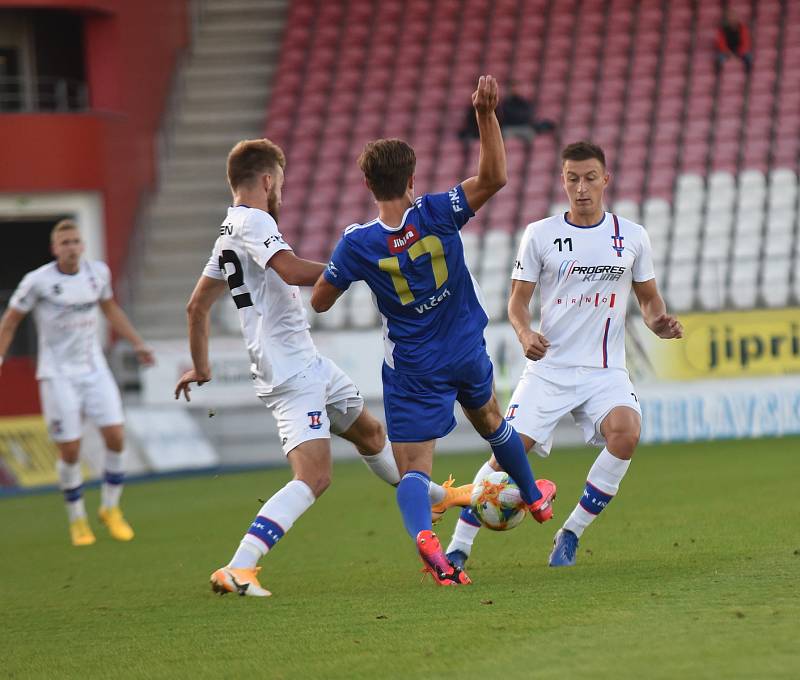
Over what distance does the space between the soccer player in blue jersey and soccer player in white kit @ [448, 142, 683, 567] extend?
26.2 inches

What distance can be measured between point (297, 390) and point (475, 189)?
134cm

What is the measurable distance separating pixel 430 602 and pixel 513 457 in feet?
3.64

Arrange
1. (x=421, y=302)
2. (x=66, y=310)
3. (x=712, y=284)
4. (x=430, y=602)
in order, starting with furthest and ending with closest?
(x=712, y=284), (x=66, y=310), (x=421, y=302), (x=430, y=602)

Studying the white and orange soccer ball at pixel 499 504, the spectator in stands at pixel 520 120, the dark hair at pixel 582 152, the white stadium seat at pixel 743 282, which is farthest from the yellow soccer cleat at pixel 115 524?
the spectator in stands at pixel 520 120

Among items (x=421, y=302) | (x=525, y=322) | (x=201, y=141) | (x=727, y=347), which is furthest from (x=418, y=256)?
(x=201, y=141)

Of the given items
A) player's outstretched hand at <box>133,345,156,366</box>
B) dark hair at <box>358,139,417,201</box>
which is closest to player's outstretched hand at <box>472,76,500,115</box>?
dark hair at <box>358,139,417,201</box>

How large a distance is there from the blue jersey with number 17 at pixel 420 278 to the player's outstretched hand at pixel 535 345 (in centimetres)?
33

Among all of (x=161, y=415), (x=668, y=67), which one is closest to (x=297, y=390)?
(x=161, y=415)

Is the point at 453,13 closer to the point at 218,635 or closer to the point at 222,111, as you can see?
the point at 222,111

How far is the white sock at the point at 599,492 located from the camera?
694 cm

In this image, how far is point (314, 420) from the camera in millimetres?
6559

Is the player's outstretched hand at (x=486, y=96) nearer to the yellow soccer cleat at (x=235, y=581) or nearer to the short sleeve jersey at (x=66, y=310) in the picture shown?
the yellow soccer cleat at (x=235, y=581)

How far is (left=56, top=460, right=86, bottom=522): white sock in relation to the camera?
419 inches

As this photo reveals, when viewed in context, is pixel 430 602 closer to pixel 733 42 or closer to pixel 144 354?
pixel 144 354
